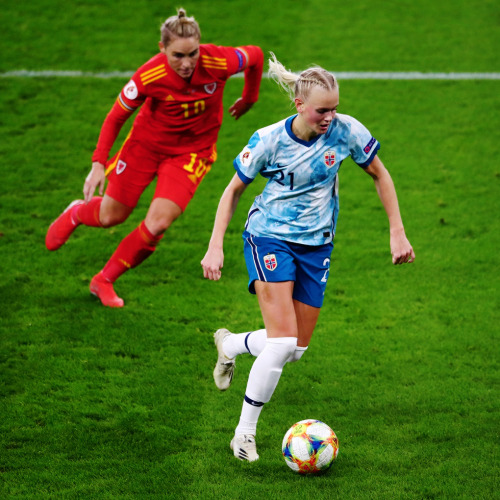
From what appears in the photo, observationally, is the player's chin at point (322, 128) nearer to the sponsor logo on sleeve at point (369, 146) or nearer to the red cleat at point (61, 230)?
the sponsor logo on sleeve at point (369, 146)

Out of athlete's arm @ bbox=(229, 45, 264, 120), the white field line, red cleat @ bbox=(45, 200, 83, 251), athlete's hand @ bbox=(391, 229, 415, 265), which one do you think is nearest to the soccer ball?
athlete's hand @ bbox=(391, 229, 415, 265)

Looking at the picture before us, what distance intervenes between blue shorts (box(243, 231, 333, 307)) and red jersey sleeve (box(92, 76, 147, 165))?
A: 69.2 inches

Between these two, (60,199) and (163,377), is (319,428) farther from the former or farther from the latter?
(60,199)

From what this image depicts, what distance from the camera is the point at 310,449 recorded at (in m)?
4.31

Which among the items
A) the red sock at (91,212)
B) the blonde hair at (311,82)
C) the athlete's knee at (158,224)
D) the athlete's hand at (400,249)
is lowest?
the red sock at (91,212)

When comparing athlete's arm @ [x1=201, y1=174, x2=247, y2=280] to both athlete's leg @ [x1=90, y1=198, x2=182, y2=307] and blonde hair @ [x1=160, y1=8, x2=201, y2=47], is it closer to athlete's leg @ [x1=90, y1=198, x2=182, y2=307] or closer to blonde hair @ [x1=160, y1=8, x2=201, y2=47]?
blonde hair @ [x1=160, y1=8, x2=201, y2=47]

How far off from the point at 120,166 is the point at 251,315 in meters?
1.56

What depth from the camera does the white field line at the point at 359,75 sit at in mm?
10953

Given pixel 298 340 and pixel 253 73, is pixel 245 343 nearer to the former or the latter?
pixel 298 340

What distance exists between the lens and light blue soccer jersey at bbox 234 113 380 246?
175 inches

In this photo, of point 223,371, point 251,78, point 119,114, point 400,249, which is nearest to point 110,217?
point 119,114

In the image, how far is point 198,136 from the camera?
6.36m

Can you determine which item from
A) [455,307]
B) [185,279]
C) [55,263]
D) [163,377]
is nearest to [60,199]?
[55,263]

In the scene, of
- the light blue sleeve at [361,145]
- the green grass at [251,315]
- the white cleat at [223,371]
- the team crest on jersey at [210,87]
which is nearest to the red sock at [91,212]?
the green grass at [251,315]
